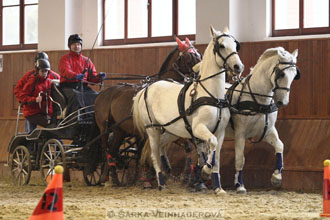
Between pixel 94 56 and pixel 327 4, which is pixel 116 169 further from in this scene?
pixel 327 4

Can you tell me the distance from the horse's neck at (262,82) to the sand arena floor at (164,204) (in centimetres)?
110

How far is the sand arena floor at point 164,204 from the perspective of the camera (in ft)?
18.4

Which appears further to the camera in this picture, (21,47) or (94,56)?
(21,47)

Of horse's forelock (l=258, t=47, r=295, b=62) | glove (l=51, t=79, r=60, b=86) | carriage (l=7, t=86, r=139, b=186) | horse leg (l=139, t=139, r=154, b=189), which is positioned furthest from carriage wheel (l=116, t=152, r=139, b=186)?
horse's forelock (l=258, t=47, r=295, b=62)

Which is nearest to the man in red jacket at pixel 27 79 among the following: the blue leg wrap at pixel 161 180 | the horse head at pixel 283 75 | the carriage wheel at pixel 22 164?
the carriage wheel at pixel 22 164

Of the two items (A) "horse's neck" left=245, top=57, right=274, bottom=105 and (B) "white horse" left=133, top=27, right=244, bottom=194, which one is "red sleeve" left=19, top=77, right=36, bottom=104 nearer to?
(B) "white horse" left=133, top=27, right=244, bottom=194

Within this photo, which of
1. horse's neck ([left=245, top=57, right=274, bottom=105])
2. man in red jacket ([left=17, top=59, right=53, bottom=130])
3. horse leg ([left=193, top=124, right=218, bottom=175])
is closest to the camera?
horse leg ([left=193, top=124, right=218, bottom=175])

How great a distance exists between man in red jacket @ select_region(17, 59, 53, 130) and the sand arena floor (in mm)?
988

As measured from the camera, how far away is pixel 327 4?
31.1ft

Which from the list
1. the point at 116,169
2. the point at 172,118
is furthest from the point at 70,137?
the point at 172,118

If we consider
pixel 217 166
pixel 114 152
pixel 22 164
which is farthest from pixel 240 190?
A: pixel 22 164

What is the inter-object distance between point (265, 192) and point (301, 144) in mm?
1073

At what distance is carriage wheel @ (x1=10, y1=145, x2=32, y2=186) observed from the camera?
356 inches

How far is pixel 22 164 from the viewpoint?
9.14 m
